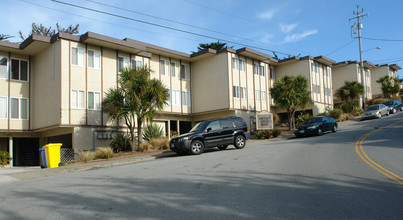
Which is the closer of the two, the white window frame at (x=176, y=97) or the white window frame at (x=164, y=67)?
the white window frame at (x=164, y=67)

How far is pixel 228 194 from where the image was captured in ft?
23.9

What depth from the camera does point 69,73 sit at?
22531mm

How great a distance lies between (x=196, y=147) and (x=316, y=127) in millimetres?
11273

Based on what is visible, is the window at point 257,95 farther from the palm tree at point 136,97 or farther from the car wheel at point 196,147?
the car wheel at point 196,147

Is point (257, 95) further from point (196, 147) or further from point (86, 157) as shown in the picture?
point (86, 157)

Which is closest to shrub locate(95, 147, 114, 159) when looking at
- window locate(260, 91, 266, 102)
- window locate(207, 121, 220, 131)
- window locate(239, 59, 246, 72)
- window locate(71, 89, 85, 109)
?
window locate(71, 89, 85, 109)

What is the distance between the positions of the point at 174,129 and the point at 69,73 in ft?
43.7

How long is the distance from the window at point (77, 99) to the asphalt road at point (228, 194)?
13498 millimetres

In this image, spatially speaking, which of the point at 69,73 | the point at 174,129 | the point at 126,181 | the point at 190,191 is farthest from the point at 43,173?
the point at 174,129

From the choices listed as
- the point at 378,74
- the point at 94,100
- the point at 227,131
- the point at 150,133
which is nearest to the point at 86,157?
the point at 150,133

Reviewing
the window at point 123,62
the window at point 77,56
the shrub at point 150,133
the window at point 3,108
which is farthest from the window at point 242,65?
the window at point 3,108

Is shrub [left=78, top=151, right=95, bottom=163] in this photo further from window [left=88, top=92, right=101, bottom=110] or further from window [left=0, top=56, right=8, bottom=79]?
window [left=0, top=56, right=8, bottom=79]

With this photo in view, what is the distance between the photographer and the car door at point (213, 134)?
59.0 feet

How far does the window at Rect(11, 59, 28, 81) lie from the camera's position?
2426 centimetres
